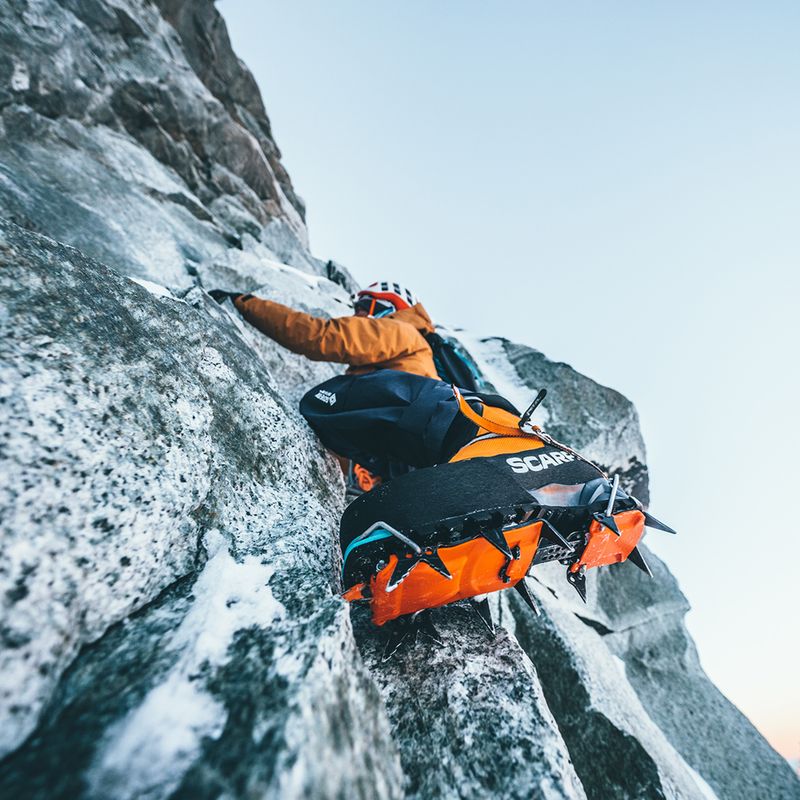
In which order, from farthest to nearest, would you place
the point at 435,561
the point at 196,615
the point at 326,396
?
the point at 326,396, the point at 435,561, the point at 196,615

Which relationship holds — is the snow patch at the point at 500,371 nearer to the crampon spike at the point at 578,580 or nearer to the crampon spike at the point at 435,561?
the crampon spike at the point at 578,580

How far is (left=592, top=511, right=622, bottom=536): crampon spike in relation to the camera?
2.32 meters

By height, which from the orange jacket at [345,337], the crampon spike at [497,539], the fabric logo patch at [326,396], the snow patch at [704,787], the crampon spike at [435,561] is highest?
the orange jacket at [345,337]

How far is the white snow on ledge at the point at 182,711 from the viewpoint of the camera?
88cm

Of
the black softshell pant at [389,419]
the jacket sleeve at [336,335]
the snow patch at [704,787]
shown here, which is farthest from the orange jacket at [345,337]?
the snow patch at [704,787]

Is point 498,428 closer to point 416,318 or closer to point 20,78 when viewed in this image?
point 416,318

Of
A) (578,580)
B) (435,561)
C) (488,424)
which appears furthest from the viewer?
(488,424)

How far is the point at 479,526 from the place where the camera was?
197 centimetres

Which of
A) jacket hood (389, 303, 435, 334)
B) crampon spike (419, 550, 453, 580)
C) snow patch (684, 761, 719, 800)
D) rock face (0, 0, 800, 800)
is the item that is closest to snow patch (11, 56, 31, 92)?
rock face (0, 0, 800, 800)

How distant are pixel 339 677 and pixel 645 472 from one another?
29.2 feet

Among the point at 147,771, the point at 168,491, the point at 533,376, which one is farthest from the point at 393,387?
the point at 533,376

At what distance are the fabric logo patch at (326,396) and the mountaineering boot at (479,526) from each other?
1.13 m

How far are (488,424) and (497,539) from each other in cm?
103

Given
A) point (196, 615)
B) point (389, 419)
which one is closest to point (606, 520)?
point (389, 419)
